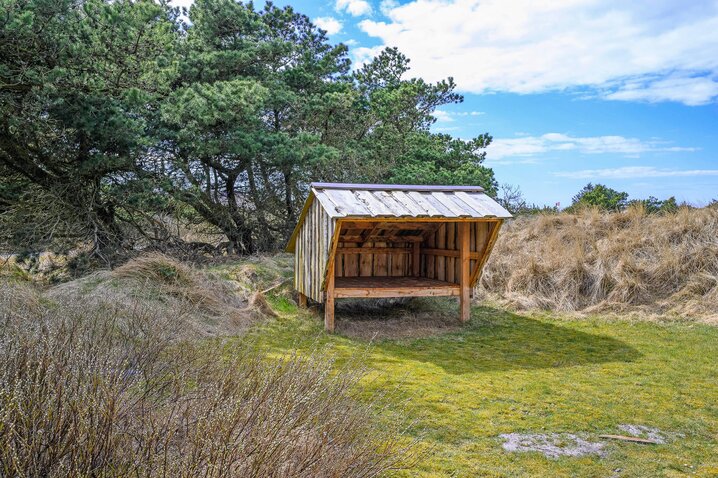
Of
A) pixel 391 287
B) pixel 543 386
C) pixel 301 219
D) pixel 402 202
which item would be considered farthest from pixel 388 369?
pixel 301 219

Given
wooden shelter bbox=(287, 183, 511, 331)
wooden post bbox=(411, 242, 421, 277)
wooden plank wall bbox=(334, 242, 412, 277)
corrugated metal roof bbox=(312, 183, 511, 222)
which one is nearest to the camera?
corrugated metal roof bbox=(312, 183, 511, 222)

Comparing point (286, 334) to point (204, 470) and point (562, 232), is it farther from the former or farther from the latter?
point (562, 232)

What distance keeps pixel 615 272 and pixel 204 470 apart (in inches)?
333

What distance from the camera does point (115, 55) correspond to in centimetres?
834

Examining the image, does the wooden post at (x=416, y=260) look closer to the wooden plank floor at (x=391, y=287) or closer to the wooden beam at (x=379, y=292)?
the wooden plank floor at (x=391, y=287)

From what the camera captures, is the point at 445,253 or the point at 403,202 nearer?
the point at 403,202

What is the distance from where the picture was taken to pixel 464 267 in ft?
24.4

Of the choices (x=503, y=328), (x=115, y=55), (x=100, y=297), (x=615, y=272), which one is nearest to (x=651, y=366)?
(x=503, y=328)

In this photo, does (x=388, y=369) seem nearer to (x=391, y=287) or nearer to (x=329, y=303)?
(x=329, y=303)

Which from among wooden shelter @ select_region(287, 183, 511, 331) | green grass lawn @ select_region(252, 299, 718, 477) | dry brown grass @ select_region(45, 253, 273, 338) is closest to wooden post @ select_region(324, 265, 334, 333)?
wooden shelter @ select_region(287, 183, 511, 331)

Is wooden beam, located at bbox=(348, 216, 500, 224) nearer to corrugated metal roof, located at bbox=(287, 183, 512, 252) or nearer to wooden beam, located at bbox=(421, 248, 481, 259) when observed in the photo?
corrugated metal roof, located at bbox=(287, 183, 512, 252)

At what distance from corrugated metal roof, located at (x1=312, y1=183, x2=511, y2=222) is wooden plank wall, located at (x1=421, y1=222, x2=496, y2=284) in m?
0.39

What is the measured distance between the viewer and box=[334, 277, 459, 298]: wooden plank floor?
22.9 ft

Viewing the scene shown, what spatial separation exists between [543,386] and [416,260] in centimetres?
434
